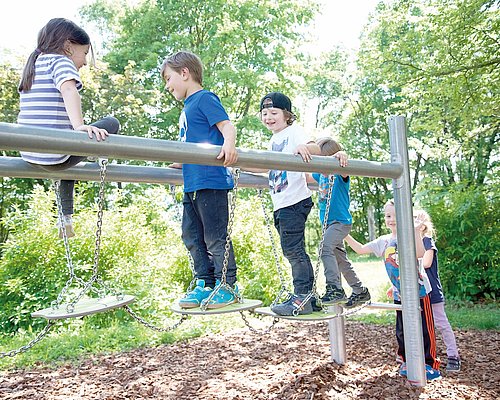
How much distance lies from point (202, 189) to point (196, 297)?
2.03 feet

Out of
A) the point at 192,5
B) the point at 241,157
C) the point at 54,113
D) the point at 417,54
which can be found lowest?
the point at 241,157

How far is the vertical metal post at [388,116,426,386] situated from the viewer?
3.65 m

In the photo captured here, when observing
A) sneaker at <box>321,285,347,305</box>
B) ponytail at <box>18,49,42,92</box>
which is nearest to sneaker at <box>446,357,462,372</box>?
sneaker at <box>321,285,347,305</box>

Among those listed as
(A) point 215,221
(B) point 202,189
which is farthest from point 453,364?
(B) point 202,189

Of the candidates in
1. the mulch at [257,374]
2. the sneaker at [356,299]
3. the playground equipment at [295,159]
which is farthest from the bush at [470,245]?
the sneaker at [356,299]

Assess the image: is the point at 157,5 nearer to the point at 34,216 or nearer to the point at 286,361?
the point at 34,216

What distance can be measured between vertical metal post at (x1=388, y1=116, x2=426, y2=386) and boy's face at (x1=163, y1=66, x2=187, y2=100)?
157cm

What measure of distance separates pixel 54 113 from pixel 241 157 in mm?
959

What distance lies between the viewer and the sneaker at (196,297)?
2988 millimetres

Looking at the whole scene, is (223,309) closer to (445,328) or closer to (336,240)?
(336,240)

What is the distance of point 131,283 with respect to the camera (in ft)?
23.2

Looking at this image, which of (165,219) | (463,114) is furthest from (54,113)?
(165,219)

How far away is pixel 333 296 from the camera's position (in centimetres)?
347

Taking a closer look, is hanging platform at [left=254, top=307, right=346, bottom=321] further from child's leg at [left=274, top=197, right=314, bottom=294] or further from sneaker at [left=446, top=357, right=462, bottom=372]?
sneaker at [left=446, top=357, right=462, bottom=372]
